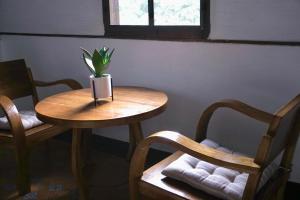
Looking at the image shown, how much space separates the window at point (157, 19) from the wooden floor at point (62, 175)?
35.6 inches

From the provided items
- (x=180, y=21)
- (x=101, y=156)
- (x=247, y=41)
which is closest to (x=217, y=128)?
(x=247, y=41)

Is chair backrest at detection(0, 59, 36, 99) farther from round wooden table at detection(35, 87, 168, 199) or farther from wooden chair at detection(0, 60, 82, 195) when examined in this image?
round wooden table at detection(35, 87, 168, 199)

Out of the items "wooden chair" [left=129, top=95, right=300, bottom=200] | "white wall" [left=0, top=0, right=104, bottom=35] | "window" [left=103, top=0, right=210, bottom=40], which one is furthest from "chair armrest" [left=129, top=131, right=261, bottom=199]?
"white wall" [left=0, top=0, right=104, bottom=35]

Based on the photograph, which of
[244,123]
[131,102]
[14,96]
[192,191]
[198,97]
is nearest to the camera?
[192,191]

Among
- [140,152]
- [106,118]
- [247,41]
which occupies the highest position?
[247,41]

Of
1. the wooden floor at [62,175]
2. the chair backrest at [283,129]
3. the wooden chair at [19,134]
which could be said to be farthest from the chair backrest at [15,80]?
the chair backrest at [283,129]

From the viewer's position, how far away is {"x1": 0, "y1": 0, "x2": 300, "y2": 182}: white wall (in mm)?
1780

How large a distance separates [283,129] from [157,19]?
1232 mm

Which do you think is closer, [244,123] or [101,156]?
[244,123]

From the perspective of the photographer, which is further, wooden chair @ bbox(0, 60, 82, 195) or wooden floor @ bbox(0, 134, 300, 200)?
wooden floor @ bbox(0, 134, 300, 200)

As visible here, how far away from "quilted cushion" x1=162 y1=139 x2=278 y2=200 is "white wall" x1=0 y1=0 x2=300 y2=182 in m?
0.54

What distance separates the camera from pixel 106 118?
5.08 feet

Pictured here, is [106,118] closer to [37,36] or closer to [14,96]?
[14,96]

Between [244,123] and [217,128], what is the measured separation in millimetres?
175
